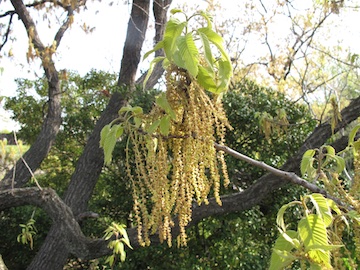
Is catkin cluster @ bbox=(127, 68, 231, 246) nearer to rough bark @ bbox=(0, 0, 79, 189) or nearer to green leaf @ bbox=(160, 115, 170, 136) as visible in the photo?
green leaf @ bbox=(160, 115, 170, 136)

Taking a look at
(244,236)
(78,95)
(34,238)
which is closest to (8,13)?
(78,95)

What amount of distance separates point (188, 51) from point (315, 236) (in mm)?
581

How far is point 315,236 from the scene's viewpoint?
998 millimetres

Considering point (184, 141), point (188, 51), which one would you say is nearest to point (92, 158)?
point (184, 141)

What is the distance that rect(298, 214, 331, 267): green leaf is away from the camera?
3.23ft

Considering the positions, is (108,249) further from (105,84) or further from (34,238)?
(105,84)

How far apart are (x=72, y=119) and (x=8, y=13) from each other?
5.34 ft

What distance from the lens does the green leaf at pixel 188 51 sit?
1.16 m

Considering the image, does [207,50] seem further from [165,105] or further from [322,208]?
[322,208]

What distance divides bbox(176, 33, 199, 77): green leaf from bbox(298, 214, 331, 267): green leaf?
490 millimetres

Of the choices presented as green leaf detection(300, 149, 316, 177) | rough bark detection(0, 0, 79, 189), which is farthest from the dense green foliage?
green leaf detection(300, 149, 316, 177)

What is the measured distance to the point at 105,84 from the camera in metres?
6.88

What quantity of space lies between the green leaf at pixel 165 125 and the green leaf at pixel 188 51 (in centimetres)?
22

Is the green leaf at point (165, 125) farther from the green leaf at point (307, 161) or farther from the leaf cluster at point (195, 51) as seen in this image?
the green leaf at point (307, 161)
